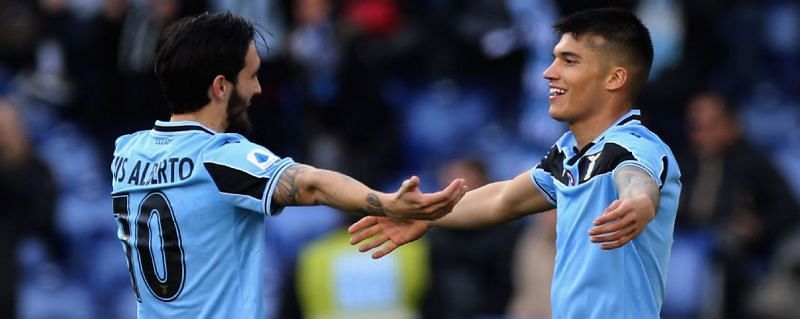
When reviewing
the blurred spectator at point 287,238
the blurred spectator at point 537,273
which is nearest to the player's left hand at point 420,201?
the blurred spectator at point 537,273

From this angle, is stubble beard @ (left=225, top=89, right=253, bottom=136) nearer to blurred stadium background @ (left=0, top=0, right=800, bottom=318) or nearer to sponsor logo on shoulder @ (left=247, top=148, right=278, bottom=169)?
sponsor logo on shoulder @ (left=247, top=148, right=278, bottom=169)

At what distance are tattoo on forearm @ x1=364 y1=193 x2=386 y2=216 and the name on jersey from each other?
0.63 metres

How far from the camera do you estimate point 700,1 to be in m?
11.6

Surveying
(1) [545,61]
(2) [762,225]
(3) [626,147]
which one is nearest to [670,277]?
(2) [762,225]

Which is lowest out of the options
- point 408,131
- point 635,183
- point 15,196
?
point 635,183

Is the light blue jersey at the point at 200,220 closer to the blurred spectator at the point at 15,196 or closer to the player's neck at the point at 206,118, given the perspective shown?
the player's neck at the point at 206,118

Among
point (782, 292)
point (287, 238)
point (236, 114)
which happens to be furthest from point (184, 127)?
point (287, 238)

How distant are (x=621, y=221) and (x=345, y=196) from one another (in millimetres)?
988

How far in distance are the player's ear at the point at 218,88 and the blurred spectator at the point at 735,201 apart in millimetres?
5601

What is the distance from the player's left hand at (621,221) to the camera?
5.02 meters

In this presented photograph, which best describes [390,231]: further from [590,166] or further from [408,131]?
[408,131]

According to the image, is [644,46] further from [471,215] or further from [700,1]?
[700,1]

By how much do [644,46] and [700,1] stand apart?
581cm

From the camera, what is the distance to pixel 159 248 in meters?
5.64
